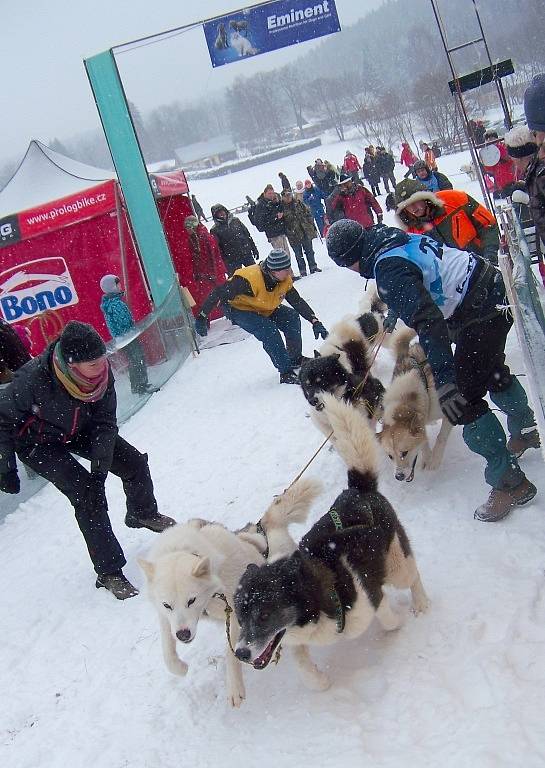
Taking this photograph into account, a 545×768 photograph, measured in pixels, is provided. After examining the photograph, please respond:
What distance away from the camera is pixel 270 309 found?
22.3 feet

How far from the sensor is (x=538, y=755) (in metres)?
1.99

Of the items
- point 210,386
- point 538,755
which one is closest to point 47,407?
point 538,755

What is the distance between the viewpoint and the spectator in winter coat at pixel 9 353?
5.24 meters

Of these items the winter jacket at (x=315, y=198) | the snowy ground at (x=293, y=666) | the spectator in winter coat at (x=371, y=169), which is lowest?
the snowy ground at (x=293, y=666)

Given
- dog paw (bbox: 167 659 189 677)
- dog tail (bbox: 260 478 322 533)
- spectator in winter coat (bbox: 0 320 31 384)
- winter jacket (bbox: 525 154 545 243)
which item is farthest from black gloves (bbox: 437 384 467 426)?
spectator in winter coat (bbox: 0 320 31 384)

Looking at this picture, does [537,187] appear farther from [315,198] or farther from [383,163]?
[383,163]

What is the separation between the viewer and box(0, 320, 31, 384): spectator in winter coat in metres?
5.24

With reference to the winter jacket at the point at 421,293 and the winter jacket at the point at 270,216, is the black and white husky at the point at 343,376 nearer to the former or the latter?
the winter jacket at the point at 421,293

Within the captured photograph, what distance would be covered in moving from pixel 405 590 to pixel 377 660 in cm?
47

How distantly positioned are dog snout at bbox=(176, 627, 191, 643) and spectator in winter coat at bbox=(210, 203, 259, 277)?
29.7ft

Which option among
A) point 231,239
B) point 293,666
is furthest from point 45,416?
point 231,239

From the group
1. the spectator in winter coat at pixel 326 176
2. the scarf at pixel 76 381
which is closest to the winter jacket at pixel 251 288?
the scarf at pixel 76 381

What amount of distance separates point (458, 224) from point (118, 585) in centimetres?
370

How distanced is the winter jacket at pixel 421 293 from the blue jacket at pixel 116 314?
17.8ft
